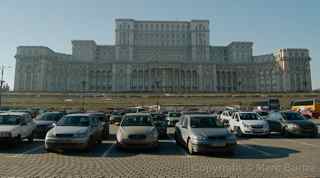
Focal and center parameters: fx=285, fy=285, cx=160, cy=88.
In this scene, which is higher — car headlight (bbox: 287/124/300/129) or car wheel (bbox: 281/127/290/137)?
car headlight (bbox: 287/124/300/129)

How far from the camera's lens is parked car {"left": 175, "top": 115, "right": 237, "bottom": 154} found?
1183 centimetres

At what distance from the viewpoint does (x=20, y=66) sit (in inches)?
5271

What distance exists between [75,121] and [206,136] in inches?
271

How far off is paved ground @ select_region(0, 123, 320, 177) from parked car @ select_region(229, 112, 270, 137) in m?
5.03

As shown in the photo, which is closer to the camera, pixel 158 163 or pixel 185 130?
pixel 158 163

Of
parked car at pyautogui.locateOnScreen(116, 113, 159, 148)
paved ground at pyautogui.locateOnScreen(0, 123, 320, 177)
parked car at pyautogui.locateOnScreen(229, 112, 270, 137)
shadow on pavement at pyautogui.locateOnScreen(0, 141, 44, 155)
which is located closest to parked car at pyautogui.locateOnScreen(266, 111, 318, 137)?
parked car at pyautogui.locateOnScreen(229, 112, 270, 137)

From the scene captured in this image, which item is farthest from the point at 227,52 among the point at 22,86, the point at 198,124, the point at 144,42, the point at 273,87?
the point at 198,124

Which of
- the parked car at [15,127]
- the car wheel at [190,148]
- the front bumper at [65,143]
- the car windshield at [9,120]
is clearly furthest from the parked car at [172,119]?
the front bumper at [65,143]

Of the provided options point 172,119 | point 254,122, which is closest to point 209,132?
Answer: point 254,122

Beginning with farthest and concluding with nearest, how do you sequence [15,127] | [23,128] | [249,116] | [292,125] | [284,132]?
[249,116] → [284,132] → [292,125] → [23,128] → [15,127]

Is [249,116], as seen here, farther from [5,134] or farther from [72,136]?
[5,134]

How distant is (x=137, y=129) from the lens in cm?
1339

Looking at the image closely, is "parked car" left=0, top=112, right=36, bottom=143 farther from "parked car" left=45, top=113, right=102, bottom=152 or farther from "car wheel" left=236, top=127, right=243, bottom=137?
"car wheel" left=236, top=127, right=243, bottom=137

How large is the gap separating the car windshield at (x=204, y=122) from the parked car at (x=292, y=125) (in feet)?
26.5
